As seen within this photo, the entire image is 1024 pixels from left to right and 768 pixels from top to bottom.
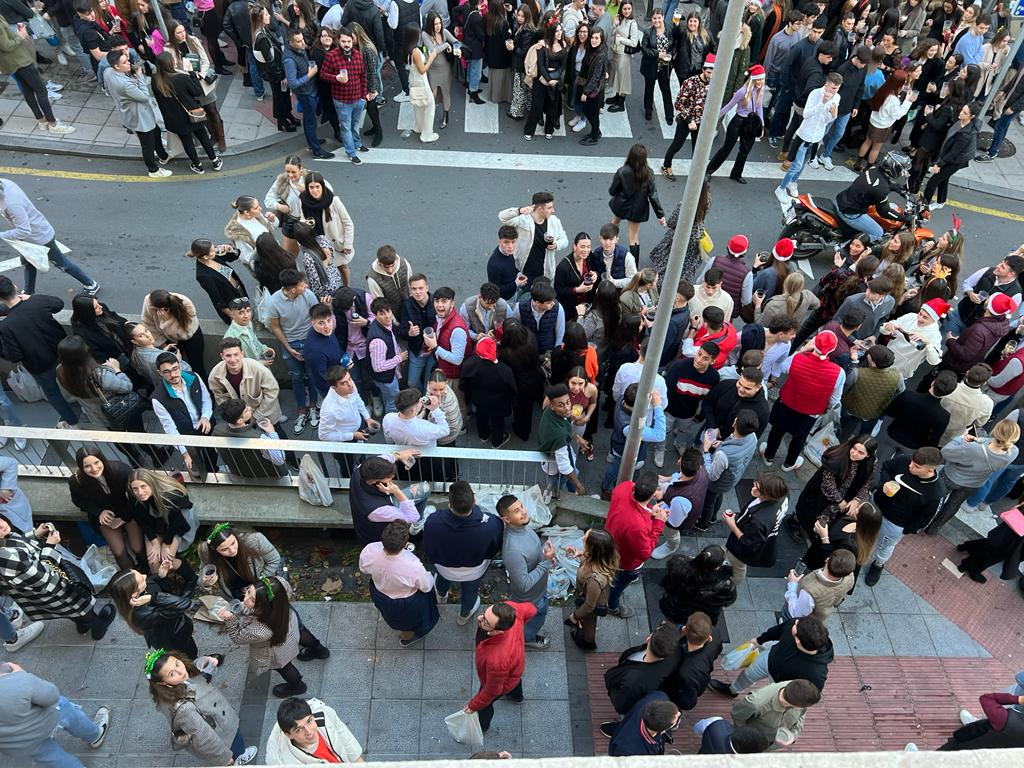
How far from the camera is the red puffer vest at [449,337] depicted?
23.7 feet

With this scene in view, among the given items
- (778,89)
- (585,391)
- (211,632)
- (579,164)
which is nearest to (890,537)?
(585,391)

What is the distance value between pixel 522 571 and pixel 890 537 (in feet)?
11.1

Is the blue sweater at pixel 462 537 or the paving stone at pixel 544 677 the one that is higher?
the blue sweater at pixel 462 537

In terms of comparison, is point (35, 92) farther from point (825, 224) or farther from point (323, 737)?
point (825, 224)

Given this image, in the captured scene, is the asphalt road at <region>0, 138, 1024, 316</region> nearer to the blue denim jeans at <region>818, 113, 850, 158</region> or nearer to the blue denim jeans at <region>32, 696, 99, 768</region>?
the blue denim jeans at <region>818, 113, 850, 158</region>

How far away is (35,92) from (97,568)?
27.3ft

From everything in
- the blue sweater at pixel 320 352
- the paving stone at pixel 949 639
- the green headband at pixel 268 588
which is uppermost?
the blue sweater at pixel 320 352

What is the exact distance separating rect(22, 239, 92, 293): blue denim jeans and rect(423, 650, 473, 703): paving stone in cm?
623

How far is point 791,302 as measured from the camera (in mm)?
7746

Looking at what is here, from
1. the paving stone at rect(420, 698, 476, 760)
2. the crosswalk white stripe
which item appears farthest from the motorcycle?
the paving stone at rect(420, 698, 476, 760)

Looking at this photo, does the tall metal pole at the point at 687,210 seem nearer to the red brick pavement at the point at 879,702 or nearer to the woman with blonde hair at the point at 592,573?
the woman with blonde hair at the point at 592,573

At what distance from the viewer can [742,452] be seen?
6.43m

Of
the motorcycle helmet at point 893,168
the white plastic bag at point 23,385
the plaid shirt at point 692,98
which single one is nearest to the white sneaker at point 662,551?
the motorcycle helmet at point 893,168

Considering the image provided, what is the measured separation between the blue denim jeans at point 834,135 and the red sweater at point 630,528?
8.61 m
